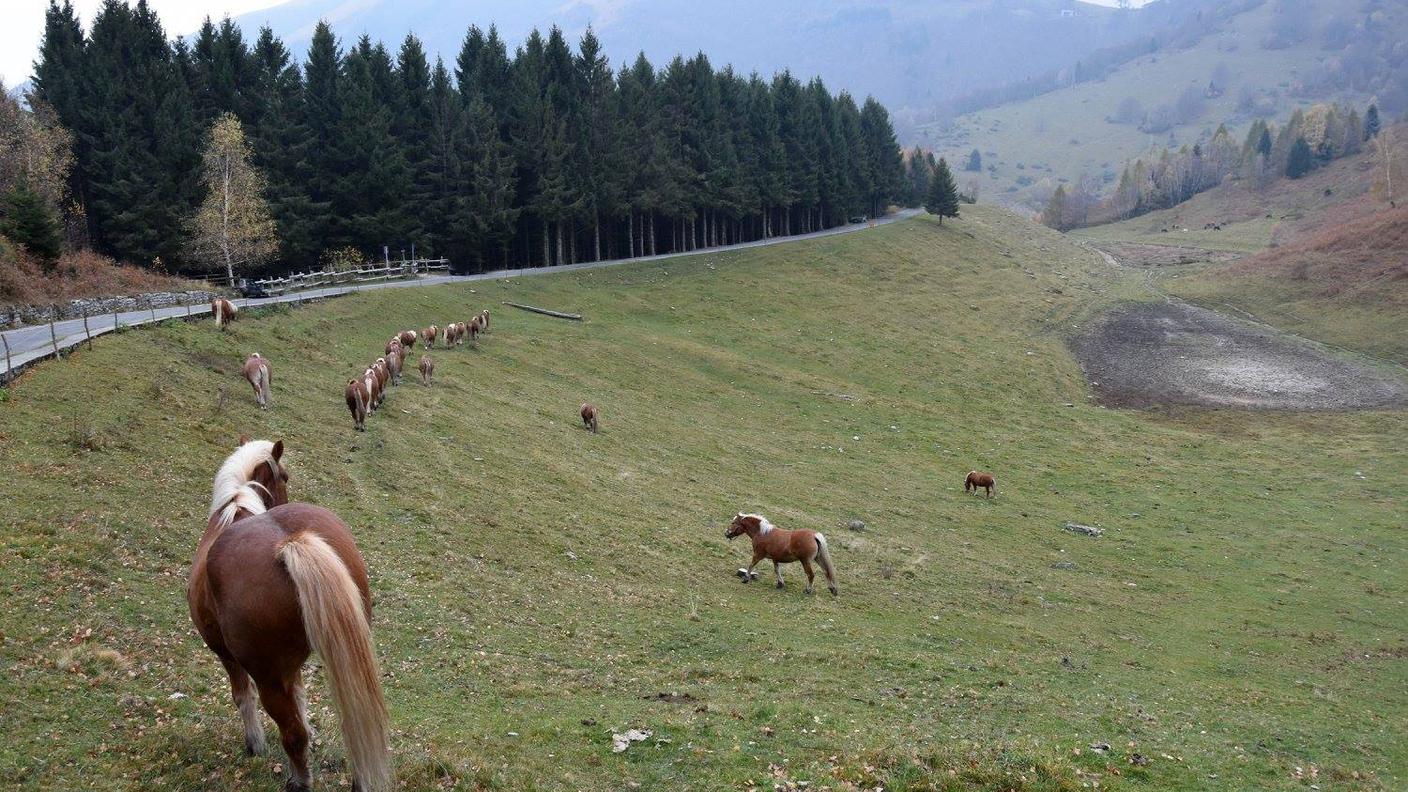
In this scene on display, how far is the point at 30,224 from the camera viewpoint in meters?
37.6

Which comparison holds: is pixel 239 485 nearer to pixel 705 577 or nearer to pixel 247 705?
pixel 247 705

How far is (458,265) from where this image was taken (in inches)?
2596

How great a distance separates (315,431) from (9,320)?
17.6m

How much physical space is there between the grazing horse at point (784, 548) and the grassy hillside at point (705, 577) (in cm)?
61

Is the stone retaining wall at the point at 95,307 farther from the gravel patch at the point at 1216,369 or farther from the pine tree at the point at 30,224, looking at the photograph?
the gravel patch at the point at 1216,369

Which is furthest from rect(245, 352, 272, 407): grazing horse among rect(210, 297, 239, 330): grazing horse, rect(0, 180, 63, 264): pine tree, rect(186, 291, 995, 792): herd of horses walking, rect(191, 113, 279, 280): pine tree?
rect(191, 113, 279, 280): pine tree

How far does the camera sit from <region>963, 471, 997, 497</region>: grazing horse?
3190 cm

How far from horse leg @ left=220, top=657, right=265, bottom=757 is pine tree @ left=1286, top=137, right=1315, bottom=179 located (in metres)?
198

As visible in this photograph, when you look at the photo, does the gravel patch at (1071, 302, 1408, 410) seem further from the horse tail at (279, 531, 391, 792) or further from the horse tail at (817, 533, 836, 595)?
the horse tail at (279, 531, 391, 792)

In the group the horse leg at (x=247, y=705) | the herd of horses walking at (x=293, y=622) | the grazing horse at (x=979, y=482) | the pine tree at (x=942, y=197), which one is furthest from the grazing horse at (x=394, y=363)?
the pine tree at (x=942, y=197)

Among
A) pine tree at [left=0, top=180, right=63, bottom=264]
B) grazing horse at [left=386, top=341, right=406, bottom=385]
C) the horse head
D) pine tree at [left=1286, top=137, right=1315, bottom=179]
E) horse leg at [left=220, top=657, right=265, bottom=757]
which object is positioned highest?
pine tree at [left=1286, top=137, right=1315, bottom=179]

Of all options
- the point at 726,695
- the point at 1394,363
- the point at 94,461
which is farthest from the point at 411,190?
the point at 1394,363

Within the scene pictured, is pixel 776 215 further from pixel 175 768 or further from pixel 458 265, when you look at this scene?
pixel 175 768

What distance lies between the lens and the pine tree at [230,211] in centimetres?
4822
